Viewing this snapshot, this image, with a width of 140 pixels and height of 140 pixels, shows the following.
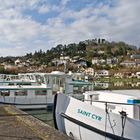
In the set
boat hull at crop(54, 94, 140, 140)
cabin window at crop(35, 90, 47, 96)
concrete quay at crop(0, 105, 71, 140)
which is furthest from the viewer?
cabin window at crop(35, 90, 47, 96)

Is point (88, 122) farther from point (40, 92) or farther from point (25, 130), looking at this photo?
point (40, 92)

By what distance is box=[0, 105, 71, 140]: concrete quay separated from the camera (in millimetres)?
8312

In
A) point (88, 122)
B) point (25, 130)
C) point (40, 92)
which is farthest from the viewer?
point (40, 92)

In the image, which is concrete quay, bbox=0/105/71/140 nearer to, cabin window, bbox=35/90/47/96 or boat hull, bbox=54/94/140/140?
boat hull, bbox=54/94/140/140

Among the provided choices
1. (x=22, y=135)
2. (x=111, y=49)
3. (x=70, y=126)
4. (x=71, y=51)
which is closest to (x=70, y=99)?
(x=70, y=126)

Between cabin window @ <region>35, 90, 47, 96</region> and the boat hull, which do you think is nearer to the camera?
the boat hull

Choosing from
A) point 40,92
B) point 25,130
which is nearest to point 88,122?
point 25,130

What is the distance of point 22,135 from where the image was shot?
28.0ft

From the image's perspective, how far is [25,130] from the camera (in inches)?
359

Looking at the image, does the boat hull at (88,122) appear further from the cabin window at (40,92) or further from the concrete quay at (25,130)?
the cabin window at (40,92)

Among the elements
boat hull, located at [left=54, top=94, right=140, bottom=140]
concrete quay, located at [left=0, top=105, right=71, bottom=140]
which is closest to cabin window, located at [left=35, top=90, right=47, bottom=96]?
boat hull, located at [left=54, top=94, right=140, bottom=140]

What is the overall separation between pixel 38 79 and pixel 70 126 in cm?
1807

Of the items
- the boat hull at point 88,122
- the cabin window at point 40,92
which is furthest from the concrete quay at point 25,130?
the cabin window at point 40,92

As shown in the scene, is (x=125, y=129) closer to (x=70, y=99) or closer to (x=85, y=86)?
(x=70, y=99)
